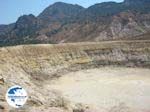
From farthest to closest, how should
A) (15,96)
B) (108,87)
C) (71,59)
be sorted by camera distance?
1. (71,59)
2. (108,87)
3. (15,96)

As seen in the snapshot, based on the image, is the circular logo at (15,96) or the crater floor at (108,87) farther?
the crater floor at (108,87)

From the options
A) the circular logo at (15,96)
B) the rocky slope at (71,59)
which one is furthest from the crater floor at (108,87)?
the circular logo at (15,96)

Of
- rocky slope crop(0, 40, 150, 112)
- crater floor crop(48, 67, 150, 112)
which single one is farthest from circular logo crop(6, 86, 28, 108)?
rocky slope crop(0, 40, 150, 112)

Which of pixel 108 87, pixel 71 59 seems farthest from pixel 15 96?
pixel 71 59

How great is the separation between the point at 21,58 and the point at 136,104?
17504mm

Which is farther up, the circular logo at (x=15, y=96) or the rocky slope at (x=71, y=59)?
the circular logo at (x=15, y=96)

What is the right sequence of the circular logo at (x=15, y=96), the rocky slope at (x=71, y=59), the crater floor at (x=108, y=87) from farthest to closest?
the rocky slope at (x=71, y=59) < the crater floor at (x=108, y=87) < the circular logo at (x=15, y=96)

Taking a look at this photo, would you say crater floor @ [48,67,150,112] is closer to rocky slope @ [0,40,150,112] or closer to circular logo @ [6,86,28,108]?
rocky slope @ [0,40,150,112]

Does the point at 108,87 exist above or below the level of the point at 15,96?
below

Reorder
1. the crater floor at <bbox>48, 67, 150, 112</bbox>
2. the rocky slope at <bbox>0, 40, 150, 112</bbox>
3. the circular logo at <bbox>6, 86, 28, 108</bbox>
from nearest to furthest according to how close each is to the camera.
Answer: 1. the circular logo at <bbox>6, 86, 28, 108</bbox>
2. the crater floor at <bbox>48, 67, 150, 112</bbox>
3. the rocky slope at <bbox>0, 40, 150, 112</bbox>

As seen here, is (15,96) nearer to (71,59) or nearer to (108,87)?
(108,87)

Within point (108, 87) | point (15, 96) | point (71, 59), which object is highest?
point (15, 96)

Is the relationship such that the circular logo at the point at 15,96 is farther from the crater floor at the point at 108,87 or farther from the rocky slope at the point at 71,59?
the rocky slope at the point at 71,59

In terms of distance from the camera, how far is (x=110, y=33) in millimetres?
118500
